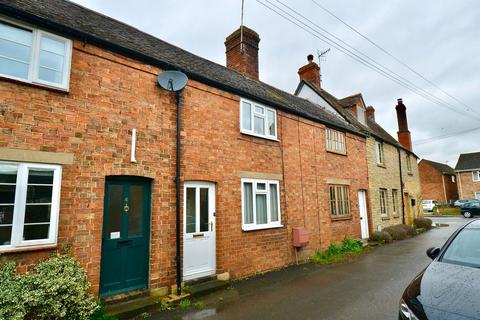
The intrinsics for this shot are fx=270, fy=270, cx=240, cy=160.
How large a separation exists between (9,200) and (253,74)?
10.7m

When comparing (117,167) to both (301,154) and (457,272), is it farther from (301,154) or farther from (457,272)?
(301,154)

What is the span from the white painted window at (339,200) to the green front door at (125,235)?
8.17 m

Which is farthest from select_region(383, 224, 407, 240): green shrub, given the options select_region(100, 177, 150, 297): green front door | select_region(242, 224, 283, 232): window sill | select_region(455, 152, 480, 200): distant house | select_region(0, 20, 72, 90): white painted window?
select_region(455, 152, 480, 200): distant house

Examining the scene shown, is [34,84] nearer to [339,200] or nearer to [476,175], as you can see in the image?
[339,200]

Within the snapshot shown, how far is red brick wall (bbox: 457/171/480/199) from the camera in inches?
1572

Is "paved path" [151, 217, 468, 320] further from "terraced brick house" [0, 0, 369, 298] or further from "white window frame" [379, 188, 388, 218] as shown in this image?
"white window frame" [379, 188, 388, 218]

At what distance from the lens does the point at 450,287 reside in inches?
125

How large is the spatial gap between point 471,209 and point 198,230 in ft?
107

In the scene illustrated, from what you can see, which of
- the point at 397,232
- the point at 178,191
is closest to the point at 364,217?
the point at 397,232

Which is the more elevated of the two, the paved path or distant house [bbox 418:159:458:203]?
distant house [bbox 418:159:458:203]

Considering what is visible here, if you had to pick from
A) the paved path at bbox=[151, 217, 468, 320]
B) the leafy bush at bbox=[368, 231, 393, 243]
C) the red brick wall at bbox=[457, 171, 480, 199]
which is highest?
the red brick wall at bbox=[457, 171, 480, 199]

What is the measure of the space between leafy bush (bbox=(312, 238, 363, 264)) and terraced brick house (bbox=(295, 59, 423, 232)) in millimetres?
2589

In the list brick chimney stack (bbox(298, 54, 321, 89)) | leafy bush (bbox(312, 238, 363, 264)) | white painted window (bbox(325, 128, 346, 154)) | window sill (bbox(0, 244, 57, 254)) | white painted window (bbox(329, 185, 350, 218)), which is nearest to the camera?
window sill (bbox(0, 244, 57, 254))

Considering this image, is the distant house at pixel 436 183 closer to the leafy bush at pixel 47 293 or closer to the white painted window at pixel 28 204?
the leafy bush at pixel 47 293
